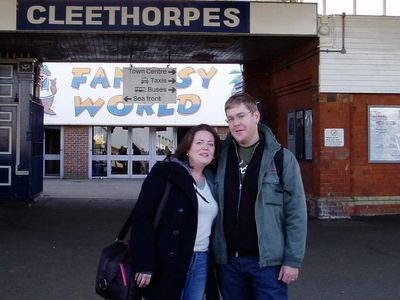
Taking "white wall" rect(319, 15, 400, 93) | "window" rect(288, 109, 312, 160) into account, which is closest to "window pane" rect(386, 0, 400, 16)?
"white wall" rect(319, 15, 400, 93)

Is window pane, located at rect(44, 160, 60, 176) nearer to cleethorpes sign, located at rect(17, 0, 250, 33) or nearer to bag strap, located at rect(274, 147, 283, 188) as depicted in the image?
cleethorpes sign, located at rect(17, 0, 250, 33)

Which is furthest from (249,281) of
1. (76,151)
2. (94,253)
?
(76,151)

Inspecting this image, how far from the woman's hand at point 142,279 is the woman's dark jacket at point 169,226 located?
0.20ft

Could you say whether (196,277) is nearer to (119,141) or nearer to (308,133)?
(308,133)

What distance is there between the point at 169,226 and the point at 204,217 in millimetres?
230

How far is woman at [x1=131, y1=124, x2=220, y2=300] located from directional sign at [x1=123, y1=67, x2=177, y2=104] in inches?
371

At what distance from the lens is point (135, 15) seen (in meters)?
10.3

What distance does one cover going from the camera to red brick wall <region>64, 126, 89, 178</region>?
74.6 feet

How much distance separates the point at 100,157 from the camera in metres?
23.5

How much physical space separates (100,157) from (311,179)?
45.4ft

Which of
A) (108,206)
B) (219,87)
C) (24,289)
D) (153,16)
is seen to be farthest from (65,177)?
(24,289)

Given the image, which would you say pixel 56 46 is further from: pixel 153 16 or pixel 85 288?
pixel 85 288

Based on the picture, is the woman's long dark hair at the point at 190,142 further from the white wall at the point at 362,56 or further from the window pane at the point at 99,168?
the window pane at the point at 99,168

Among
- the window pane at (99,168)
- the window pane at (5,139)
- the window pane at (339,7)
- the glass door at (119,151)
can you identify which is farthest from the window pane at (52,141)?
the window pane at (339,7)
